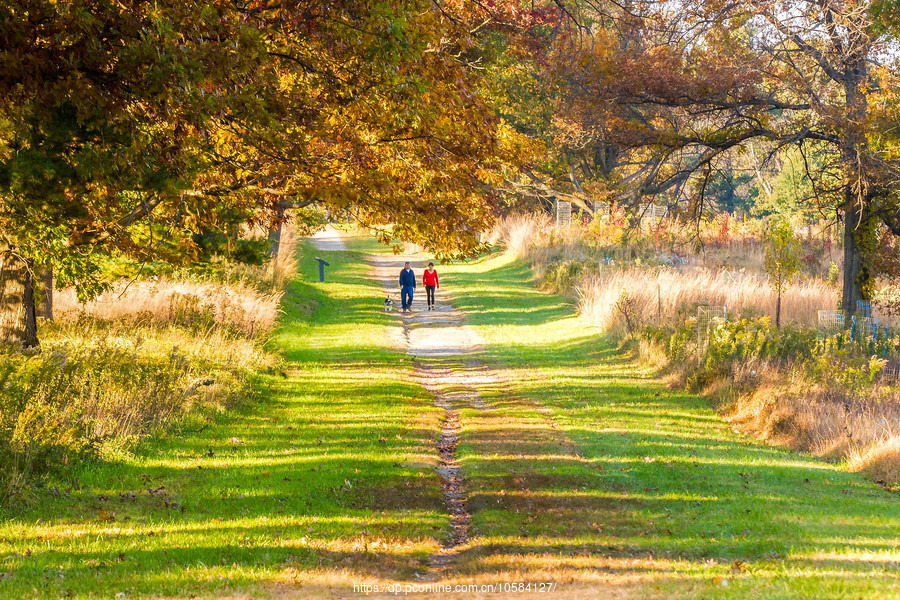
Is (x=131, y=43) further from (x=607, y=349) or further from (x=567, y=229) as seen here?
(x=567, y=229)

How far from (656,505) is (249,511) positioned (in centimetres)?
415

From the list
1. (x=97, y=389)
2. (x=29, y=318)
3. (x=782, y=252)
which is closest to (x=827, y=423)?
(x=782, y=252)

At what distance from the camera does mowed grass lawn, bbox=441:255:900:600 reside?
758 centimetres

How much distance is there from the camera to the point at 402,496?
1061 centimetres

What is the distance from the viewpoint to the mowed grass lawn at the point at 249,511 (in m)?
7.51

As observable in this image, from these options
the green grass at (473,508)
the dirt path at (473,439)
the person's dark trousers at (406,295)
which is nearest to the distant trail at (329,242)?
the person's dark trousers at (406,295)

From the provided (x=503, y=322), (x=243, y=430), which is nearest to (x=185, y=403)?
(x=243, y=430)

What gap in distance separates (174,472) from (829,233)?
2627 cm

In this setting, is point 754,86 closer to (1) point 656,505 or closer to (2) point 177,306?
(1) point 656,505

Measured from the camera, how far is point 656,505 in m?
10.3

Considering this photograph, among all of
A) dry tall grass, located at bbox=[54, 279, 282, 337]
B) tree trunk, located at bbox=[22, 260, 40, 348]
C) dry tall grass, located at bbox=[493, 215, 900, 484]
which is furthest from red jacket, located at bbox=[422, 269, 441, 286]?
tree trunk, located at bbox=[22, 260, 40, 348]

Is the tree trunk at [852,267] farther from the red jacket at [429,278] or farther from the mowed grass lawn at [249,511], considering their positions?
the red jacket at [429,278]

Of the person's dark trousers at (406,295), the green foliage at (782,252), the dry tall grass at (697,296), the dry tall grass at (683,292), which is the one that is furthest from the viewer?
→ the person's dark trousers at (406,295)

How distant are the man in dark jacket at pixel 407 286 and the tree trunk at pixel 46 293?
11.5m
